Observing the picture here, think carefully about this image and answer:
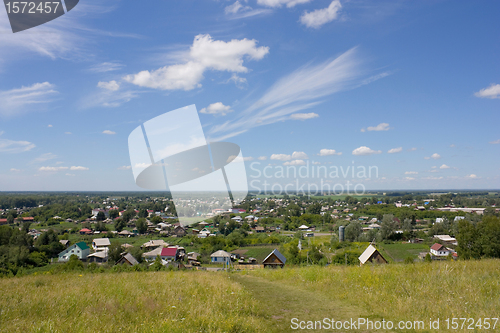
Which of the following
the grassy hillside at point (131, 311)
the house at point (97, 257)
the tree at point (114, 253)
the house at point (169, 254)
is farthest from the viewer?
the house at point (169, 254)

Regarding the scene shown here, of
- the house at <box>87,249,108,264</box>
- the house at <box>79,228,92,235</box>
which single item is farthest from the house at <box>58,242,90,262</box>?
the house at <box>79,228,92,235</box>

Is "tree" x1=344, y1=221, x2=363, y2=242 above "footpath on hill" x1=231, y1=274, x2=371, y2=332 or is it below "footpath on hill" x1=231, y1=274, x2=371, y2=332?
below

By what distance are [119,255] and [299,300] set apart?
24.4 meters

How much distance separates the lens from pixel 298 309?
19.0ft

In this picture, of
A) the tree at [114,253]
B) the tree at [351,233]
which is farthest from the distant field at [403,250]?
the tree at [114,253]

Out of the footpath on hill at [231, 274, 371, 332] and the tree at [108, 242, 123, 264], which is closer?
the footpath on hill at [231, 274, 371, 332]

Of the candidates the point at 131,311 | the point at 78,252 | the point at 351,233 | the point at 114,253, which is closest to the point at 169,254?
the point at 114,253

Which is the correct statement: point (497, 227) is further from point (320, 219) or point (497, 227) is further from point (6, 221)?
point (6, 221)

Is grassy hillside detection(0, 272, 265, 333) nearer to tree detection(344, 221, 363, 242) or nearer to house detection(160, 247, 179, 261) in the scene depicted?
house detection(160, 247, 179, 261)

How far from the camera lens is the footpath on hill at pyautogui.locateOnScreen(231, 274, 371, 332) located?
16.5 ft

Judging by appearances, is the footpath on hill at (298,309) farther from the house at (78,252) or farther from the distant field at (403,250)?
the distant field at (403,250)

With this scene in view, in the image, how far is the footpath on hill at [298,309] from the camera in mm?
5039

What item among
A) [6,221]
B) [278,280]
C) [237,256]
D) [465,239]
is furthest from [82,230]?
[465,239]

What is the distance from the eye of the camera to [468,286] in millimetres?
5941
